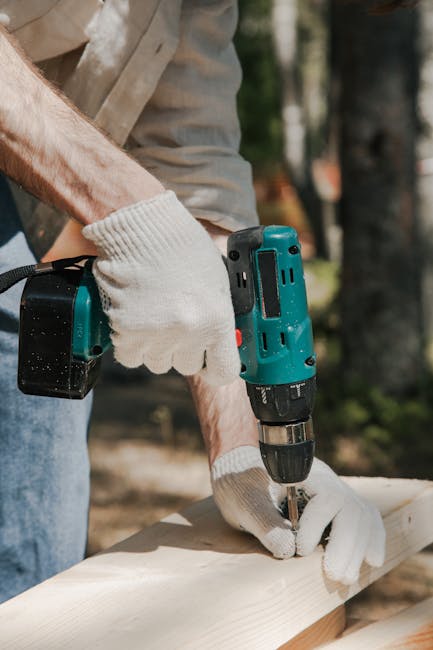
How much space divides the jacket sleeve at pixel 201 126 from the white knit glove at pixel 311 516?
617mm

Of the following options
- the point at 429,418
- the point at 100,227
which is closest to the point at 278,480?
the point at 100,227

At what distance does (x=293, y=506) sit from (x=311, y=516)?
4cm

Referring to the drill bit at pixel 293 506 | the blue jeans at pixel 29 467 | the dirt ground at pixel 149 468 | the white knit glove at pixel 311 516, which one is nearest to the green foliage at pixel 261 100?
the dirt ground at pixel 149 468

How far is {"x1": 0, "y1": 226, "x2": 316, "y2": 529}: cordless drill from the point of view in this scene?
169cm

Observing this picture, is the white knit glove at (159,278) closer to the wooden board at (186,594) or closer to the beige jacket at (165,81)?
the wooden board at (186,594)

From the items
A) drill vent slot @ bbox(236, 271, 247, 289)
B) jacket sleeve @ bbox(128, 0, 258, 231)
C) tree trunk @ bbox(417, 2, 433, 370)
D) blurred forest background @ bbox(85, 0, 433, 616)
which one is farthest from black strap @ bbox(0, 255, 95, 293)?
tree trunk @ bbox(417, 2, 433, 370)

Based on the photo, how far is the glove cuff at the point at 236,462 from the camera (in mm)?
1991

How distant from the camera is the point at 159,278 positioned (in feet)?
5.23

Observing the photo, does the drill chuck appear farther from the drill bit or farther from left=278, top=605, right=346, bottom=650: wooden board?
left=278, top=605, right=346, bottom=650: wooden board

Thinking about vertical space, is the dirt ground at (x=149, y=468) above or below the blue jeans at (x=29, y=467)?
below

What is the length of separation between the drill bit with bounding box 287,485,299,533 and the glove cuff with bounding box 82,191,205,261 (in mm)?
559

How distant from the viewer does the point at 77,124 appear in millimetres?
1683

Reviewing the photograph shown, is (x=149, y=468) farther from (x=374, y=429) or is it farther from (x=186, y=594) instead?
(x=186, y=594)

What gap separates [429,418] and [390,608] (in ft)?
6.47
